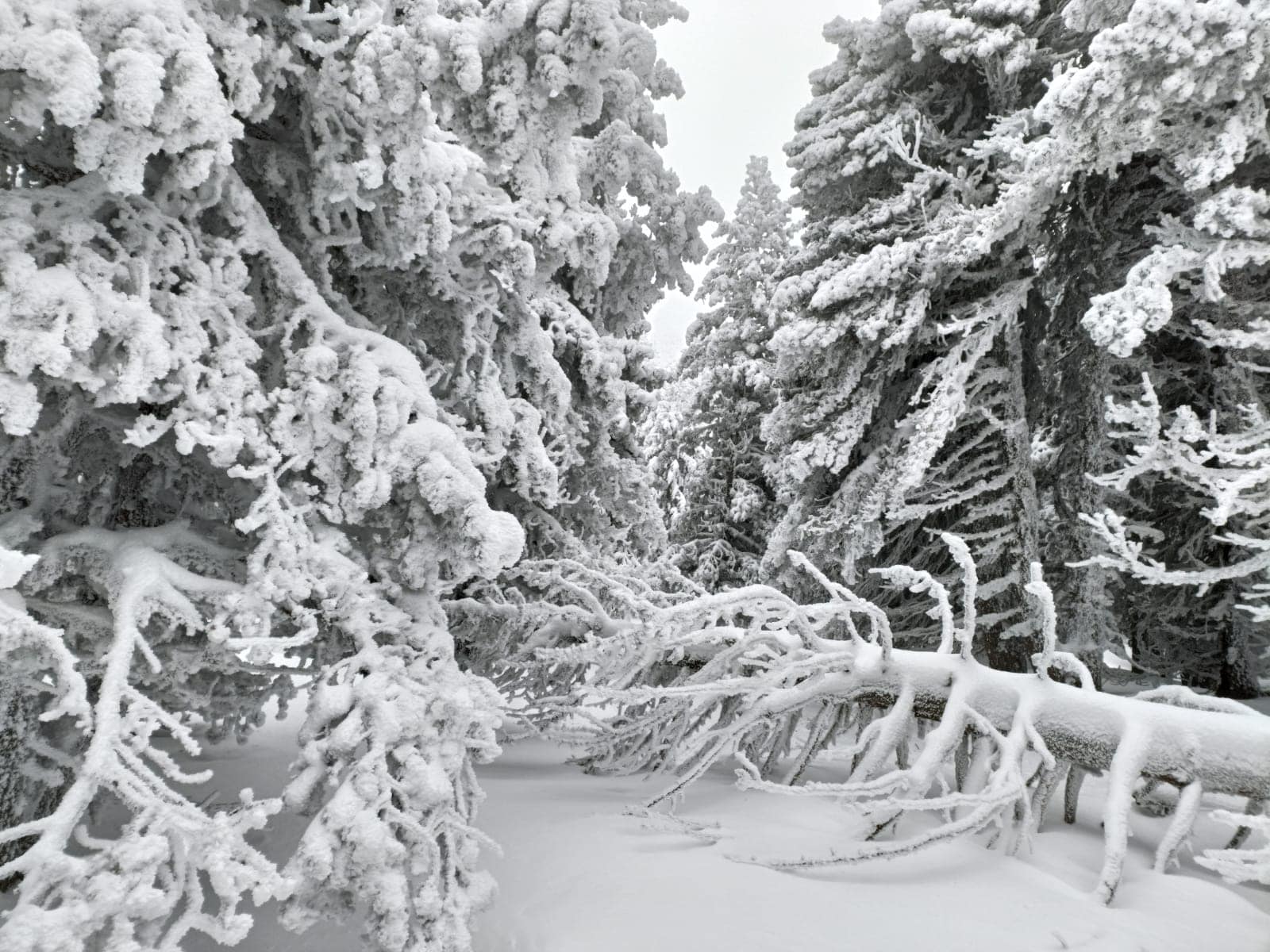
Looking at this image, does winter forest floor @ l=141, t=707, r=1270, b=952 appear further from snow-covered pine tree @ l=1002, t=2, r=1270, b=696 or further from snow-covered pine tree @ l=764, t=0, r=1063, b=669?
snow-covered pine tree @ l=764, t=0, r=1063, b=669

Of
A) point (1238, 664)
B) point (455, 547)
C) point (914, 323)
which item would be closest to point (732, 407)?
point (914, 323)

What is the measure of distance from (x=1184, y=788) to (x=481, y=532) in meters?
3.65

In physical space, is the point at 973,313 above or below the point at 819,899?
above

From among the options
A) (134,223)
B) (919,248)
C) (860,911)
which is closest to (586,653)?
(860,911)

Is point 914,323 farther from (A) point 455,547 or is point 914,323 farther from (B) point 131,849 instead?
(B) point 131,849

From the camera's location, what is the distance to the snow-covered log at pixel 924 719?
3223mm

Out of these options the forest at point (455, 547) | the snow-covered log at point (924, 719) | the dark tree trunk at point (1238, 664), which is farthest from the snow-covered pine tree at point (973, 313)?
the snow-covered log at point (924, 719)

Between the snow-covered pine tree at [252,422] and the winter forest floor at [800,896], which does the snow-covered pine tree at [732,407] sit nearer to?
the winter forest floor at [800,896]

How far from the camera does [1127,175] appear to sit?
7445 mm

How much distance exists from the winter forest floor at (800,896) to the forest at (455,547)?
0.10 ft

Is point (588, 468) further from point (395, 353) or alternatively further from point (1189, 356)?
point (1189, 356)

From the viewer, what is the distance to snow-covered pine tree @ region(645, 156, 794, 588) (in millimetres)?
12648

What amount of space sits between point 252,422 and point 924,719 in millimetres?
4187

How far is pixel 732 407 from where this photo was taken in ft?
42.8
